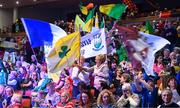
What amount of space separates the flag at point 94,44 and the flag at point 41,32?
2.36 ft

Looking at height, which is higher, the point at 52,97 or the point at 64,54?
the point at 64,54

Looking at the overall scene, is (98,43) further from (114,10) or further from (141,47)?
(114,10)

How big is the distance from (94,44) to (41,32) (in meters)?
1.45

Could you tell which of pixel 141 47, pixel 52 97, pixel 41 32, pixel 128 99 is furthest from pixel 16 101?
pixel 141 47

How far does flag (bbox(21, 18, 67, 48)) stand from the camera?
1049 centimetres

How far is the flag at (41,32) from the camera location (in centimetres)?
1049

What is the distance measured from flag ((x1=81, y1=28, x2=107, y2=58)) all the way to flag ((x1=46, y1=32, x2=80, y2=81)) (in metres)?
0.43

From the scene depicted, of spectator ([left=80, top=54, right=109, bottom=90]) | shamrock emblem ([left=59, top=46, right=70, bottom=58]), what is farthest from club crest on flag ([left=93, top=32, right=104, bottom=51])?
shamrock emblem ([left=59, top=46, right=70, bottom=58])

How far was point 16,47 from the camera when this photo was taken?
66.8 feet

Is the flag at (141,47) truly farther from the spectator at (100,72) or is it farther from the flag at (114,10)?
the flag at (114,10)

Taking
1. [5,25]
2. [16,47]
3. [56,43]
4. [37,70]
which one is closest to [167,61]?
[56,43]

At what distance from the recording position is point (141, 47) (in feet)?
26.6

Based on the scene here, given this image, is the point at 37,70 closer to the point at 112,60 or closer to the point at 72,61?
the point at 112,60

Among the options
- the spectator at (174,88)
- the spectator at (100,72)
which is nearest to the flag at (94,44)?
the spectator at (100,72)
